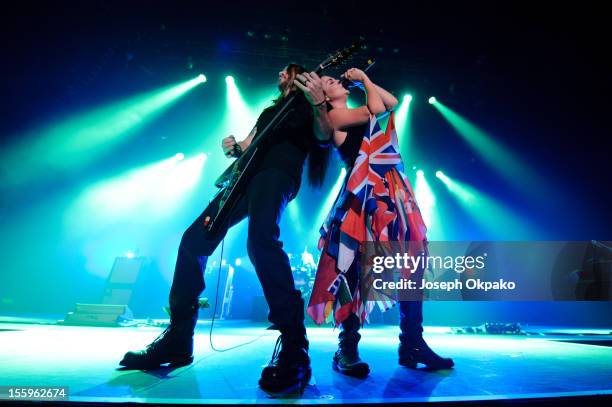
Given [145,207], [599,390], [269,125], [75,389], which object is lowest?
[75,389]

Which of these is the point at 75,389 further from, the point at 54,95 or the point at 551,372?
the point at 54,95

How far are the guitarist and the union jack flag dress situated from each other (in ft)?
1.02

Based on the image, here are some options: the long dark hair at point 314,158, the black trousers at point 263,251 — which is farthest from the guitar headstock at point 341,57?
the black trousers at point 263,251

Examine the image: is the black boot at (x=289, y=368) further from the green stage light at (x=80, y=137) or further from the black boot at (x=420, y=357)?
the green stage light at (x=80, y=137)

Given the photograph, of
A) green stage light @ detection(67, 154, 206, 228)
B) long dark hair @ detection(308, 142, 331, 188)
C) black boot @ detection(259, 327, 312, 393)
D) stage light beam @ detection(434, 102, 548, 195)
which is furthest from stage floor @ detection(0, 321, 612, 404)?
stage light beam @ detection(434, 102, 548, 195)

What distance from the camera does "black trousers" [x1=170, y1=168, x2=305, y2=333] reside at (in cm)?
146

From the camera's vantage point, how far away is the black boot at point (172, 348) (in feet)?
5.15

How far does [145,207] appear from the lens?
1027cm

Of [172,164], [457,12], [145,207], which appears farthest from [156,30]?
[457,12]

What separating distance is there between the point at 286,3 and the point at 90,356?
6.87 meters

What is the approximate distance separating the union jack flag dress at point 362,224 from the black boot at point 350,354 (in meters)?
0.07

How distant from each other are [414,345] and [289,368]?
0.96 m

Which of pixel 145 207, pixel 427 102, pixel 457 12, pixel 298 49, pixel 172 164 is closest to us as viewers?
pixel 457 12

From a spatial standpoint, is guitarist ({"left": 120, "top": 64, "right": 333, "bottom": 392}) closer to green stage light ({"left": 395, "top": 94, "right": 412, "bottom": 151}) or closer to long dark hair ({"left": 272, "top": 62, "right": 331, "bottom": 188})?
long dark hair ({"left": 272, "top": 62, "right": 331, "bottom": 188})
